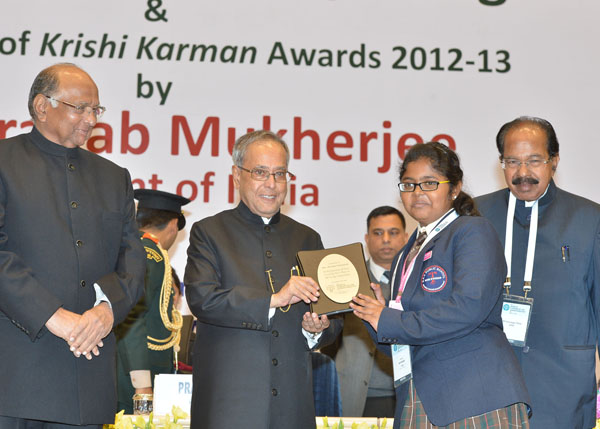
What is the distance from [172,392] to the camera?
13.0ft

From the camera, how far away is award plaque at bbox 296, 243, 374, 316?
322 cm

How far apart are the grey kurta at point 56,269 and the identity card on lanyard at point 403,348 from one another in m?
1.06

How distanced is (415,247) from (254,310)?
733mm

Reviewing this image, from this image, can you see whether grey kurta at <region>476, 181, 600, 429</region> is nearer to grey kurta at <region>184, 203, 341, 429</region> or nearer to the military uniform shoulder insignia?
grey kurta at <region>184, 203, 341, 429</region>

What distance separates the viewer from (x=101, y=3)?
648 cm

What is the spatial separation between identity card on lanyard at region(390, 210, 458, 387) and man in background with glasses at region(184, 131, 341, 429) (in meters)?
0.33

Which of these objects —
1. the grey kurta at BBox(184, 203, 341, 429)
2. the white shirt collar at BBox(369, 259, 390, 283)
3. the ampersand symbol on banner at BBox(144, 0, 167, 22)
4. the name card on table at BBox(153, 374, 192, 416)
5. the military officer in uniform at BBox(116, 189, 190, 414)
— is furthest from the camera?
the ampersand symbol on banner at BBox(144, 0, 167, 22)

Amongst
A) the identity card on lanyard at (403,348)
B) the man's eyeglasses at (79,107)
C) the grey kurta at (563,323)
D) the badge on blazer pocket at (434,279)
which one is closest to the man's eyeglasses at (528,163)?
the grey kurta at (563,323)

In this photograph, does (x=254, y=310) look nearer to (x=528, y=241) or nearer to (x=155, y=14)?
(x=528, y=241)

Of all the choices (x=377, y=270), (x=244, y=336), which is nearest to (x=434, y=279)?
(x=244, y=336)

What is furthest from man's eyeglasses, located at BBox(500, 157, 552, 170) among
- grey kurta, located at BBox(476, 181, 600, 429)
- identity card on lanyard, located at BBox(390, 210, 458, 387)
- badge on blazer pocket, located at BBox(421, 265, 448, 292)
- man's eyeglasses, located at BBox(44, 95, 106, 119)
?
man's eyeglasses, located at BBox(44, 95, 106, 119)

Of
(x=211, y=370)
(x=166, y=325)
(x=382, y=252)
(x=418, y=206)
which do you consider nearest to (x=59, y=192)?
(x=211, y=370)

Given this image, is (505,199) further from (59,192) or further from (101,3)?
(101,3)

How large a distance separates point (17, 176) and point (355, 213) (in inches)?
153
